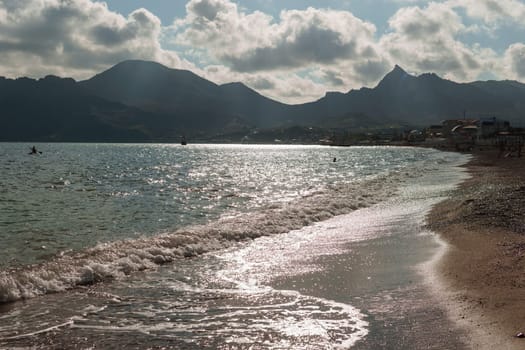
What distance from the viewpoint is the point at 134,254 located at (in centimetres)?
1733

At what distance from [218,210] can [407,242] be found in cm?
1668

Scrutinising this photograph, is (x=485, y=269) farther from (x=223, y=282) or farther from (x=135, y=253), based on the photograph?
(x=135, y=253)

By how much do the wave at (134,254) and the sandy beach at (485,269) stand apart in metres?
8.31

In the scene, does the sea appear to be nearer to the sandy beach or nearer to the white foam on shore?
the white foam on shore

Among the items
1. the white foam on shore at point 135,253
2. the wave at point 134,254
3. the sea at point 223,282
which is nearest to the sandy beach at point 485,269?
the sea at point 223,282

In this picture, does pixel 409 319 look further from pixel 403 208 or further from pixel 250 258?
pixel 403 208

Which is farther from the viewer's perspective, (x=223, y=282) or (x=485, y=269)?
(x=223, y=282)

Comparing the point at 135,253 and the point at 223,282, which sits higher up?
the point at 135,253

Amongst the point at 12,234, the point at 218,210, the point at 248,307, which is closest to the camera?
the point at 248,307

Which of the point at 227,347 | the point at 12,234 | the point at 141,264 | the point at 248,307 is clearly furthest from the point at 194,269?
the point at 12,234

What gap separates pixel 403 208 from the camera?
30219mm

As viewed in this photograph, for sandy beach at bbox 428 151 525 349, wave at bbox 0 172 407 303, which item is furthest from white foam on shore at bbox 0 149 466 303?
sandy beach at bbox 428 151 525 349

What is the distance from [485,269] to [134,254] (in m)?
11.8

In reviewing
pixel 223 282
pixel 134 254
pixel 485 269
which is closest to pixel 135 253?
pixel 134 254
